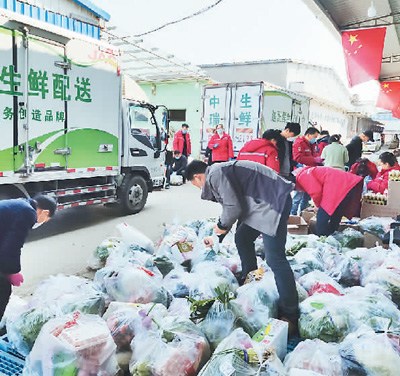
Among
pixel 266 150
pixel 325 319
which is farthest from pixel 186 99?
pixel 325 319

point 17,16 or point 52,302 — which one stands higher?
point 17,16

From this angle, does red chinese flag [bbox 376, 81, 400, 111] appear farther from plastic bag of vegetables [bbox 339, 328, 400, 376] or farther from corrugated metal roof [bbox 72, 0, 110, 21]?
plastic bag of vegetables [bbox 339, 328, 400, 376]

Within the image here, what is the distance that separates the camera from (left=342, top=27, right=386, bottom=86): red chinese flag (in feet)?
23.9

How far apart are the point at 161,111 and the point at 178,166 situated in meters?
3.84

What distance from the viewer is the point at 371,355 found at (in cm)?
214

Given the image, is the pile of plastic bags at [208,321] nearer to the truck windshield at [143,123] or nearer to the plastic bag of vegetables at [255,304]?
the plastic bag of vegetables at [255,304]

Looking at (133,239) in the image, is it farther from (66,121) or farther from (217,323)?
(66,121)

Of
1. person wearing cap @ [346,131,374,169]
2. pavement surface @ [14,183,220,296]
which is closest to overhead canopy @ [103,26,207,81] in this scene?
pavement surface @ [14,183,220,296]

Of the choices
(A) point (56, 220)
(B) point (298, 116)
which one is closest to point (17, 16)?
(A) point (56, 220)

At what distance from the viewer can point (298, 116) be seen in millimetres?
14414

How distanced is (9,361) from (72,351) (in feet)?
2.33

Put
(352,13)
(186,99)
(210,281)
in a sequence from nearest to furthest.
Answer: (210,281)
(352,13)
(186,99)

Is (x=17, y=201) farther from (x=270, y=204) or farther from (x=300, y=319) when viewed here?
(x=300, y=319)

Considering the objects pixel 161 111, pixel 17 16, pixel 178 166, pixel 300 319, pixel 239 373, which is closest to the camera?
pixel 239 373
